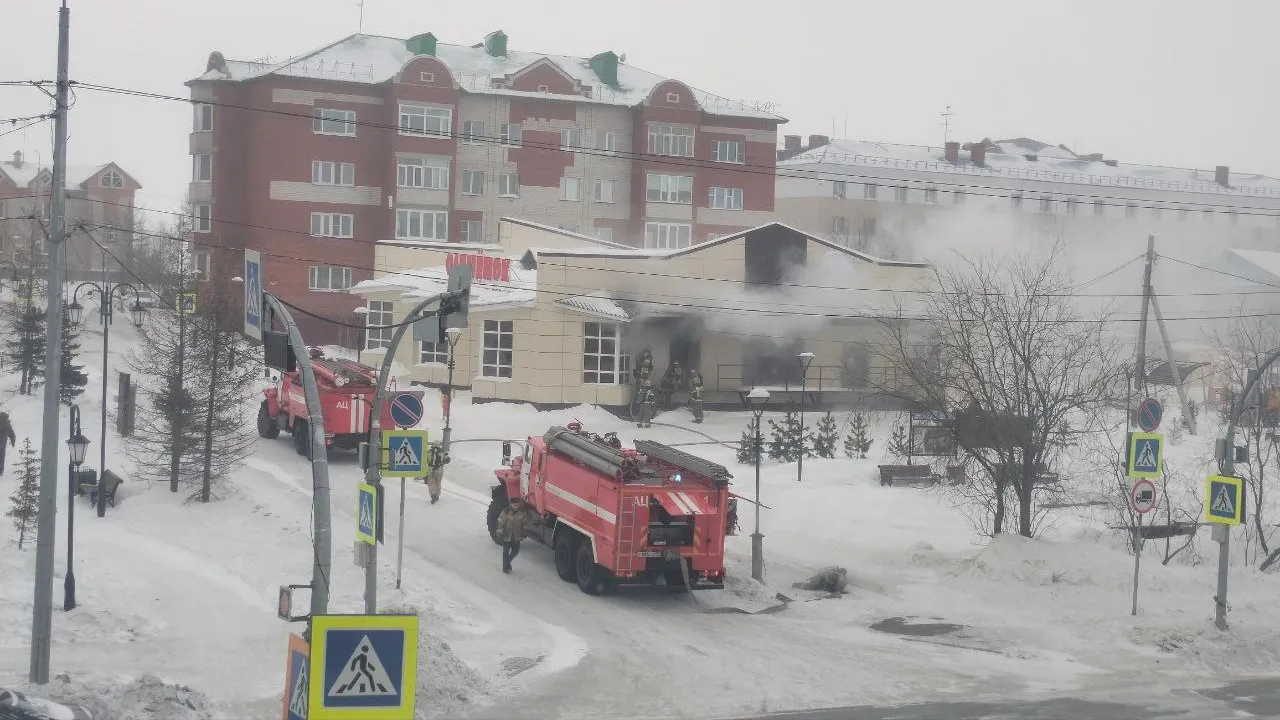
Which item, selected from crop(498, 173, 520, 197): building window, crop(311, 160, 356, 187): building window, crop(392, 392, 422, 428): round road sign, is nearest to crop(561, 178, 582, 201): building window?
crop(498, 173, 520, 197): building window

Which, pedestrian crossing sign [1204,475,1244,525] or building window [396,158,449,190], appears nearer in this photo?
pedestrian crossing sign [1204,475,1244,525]

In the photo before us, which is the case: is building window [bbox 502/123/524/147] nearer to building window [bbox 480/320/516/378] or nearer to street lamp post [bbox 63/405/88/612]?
building window [bbox 480/320/516/378]

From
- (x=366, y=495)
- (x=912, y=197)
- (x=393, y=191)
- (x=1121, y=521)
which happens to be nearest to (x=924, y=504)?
(x=1121, y=521)

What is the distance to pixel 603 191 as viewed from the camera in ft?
222

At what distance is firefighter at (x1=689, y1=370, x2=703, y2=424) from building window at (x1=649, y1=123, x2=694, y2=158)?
26.4 metres

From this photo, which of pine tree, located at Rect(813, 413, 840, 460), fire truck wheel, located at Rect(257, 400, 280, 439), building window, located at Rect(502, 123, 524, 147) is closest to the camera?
fire truck wheel, located at Rect(257, 400, 280, 439)

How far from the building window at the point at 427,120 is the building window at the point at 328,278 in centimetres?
753

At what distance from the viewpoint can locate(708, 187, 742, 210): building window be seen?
70.2 meters

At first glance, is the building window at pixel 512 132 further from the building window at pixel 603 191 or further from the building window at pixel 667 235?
the building window at pixel 667 235

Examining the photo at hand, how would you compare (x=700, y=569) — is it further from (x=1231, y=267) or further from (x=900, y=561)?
(x=1231, y=267)

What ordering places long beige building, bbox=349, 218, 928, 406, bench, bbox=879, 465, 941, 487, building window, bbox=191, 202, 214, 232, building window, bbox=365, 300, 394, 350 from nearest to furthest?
1. bench, bbox=879, 465, 941, 487
2. long beige building, bbox=349, 218, 928, 406
3. building window, bbox=365, 300, 394, 350
4. building window, bbox=191, 202, 214, 232

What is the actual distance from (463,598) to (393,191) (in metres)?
44.0

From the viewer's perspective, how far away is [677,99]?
67.6 metres

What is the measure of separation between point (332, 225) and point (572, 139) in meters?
13.7
